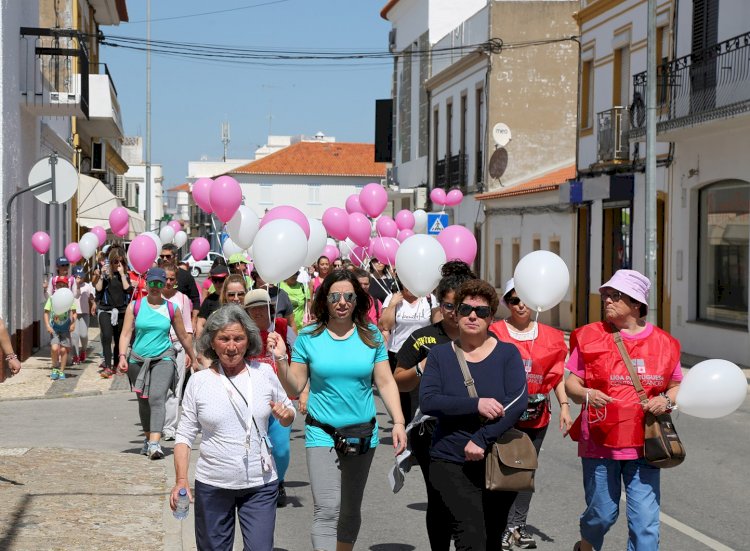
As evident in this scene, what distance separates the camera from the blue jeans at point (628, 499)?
230 inches

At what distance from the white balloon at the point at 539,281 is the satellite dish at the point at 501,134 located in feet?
96.4

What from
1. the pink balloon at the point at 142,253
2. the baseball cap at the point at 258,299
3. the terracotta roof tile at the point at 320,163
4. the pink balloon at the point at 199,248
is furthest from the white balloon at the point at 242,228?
the terracotta roof tile at the point at 320,163

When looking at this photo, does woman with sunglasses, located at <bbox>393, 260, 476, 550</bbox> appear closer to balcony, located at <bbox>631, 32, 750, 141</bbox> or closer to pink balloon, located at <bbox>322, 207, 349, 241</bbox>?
pink balloon, located at <bbox>322, 207, 349, 241</bbox>

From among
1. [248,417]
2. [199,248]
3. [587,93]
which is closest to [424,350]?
[248,417]

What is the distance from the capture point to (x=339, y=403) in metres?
6.16

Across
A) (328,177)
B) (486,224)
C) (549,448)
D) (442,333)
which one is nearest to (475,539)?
(442,333)

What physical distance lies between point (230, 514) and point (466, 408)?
1174 mm

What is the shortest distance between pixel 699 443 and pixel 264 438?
7147mm

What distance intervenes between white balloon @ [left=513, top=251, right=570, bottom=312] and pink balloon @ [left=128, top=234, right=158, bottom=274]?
27.9 ft

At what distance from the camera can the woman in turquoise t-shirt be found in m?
6.10

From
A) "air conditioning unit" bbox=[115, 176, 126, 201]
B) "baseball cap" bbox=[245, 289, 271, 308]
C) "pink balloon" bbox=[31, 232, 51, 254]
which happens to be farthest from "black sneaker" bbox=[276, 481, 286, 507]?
"air conditioning unit" bbox=[115, 176, 126, 201]

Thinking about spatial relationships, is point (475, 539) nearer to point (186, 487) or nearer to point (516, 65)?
point (186, 487)

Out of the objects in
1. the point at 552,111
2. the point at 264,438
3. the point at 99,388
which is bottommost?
the point at 99,388

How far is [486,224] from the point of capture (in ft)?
122
